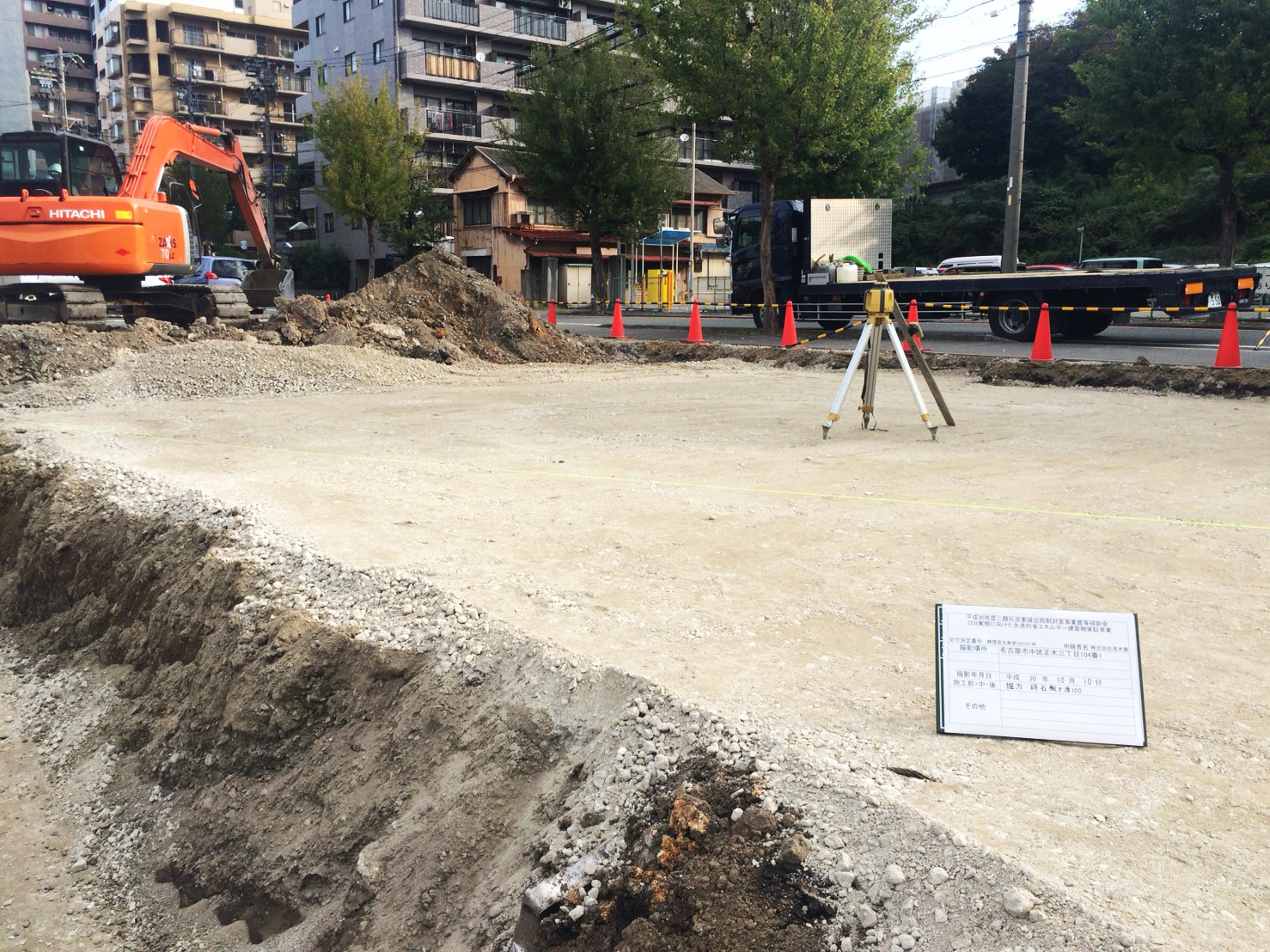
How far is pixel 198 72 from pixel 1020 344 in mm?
63279

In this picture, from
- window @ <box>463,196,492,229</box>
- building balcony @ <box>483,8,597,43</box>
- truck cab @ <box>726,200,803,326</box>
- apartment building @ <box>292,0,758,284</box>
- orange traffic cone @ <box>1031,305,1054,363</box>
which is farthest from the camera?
building balcony @ <box>483,8,597,43</box>

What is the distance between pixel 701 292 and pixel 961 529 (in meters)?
43.0

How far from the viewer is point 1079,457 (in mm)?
8641

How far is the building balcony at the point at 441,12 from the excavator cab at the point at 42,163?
38245 millimetres

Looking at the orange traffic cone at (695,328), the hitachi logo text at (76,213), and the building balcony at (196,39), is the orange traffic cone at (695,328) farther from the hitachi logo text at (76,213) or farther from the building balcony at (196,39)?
the building balcony at (196,39)

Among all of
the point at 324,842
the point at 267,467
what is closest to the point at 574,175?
the point at 267,467

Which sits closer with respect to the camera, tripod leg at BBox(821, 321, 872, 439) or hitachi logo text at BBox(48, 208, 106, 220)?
tripod leg at BBox(821, 321, 872, 439)

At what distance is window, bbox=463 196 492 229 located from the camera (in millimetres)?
47144

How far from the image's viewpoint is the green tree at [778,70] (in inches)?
860

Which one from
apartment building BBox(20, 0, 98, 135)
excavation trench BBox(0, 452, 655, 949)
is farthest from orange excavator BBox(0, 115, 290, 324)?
apartment building BBox(20, 0, 98, 135)

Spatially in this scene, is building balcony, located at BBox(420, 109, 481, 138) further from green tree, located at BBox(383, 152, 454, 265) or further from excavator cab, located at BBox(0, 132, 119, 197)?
excavator cab, located at BBox(0, 132, 119, 197)

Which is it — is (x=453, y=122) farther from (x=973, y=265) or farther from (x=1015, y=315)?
(x=1015, y=315)

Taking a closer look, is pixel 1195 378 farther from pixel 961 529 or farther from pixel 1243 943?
pixel 1243 943

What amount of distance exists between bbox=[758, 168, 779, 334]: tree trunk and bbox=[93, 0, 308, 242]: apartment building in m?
48.0
